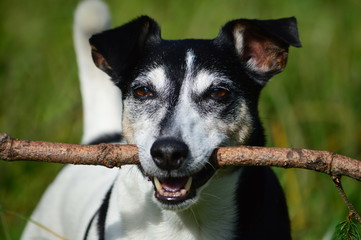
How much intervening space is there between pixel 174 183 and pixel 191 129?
291 mm

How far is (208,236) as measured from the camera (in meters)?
→ 3.95

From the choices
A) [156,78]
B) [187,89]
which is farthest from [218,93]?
[156,78]

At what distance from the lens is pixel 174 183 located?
3584mm

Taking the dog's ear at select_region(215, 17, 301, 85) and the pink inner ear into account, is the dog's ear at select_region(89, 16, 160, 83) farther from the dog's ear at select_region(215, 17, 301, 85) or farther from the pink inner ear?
the pink inner ear

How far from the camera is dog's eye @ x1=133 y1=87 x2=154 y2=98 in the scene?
154 inches

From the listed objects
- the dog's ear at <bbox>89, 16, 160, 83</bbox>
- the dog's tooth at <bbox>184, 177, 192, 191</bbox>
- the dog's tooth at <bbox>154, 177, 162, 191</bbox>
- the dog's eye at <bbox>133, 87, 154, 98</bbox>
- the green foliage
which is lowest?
the green foliage

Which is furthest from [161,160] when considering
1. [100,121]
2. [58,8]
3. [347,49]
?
[58,8]

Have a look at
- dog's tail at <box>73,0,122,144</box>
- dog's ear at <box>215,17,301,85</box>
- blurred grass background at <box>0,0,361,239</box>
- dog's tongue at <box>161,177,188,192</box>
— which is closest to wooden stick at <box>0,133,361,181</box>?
dog's tongue at <box>161,177,188,192</box>

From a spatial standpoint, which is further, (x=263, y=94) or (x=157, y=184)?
(x=263, y=94)

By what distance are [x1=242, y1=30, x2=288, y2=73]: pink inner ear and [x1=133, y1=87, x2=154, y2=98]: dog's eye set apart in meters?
0.70

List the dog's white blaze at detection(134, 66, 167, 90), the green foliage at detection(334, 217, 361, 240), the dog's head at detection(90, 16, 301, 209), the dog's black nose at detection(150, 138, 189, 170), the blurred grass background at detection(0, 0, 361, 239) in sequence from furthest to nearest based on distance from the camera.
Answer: the blurred grass background at detection(0, 0, 361, 239), the dog's white blaze at detection(134, 66, 167, 90), the dog's head at detection(90, 16, 301, 209), the dog's black nose at detection(150, 138, 189, 170), the green foliage at detection(334, 217, 361, 240)

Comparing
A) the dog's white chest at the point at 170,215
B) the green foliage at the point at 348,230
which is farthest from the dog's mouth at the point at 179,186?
the green foliage at the point at 348,230

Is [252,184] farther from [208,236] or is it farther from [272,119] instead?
[272,119]

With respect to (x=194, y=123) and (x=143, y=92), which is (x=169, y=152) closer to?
(x=194, y=123)
